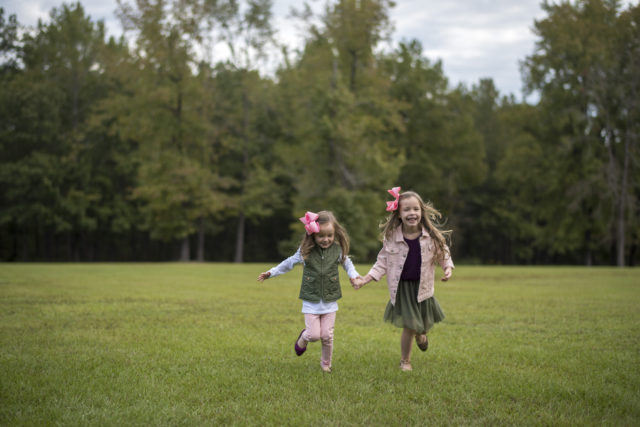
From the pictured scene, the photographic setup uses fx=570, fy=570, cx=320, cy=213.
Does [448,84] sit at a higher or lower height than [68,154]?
higher

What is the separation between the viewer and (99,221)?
42.5 meters

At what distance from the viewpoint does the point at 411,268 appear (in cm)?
600

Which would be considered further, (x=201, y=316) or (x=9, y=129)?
(x=9, y=129)

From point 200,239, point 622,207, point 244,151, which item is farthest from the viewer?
point 244,151

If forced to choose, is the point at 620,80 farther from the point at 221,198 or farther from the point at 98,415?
the point at 98,415

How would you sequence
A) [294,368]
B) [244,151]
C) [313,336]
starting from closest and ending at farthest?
[313,336], [294,368], [244,151]

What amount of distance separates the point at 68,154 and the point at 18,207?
4.89m

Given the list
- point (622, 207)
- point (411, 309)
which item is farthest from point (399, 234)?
point (622, 207)

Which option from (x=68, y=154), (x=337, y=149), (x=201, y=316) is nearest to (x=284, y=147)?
(x=337, y=149)

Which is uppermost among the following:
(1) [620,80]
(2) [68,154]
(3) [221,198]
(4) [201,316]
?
(1) [620,80]

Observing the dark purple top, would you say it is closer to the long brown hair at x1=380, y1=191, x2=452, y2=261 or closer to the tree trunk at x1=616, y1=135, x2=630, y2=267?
the long brown hair at x1=380, y1=191, x2=452, y2=261

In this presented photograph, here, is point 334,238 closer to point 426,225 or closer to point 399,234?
point 399,234

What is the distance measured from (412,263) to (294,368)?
65.2 inches

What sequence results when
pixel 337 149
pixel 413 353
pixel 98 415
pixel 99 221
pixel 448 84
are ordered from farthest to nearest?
pixel 448 84 → pixel 99 221 → pixel 337 149 → pixel 413 353 → pixel 98 415
